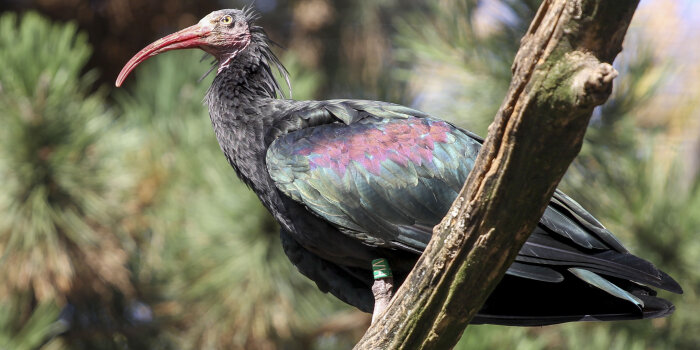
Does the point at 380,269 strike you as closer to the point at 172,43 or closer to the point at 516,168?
the point at 516,168

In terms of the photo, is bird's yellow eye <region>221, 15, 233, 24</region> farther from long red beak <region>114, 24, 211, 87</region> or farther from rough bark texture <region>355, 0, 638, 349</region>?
rough bark texture <region>355, 0, 638, 349</region>

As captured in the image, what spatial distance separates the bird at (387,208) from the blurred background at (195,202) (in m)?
3.00

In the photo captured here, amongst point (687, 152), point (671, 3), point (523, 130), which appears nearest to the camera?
point (523, 130)

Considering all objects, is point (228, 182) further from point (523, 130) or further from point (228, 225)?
point (523, 130)

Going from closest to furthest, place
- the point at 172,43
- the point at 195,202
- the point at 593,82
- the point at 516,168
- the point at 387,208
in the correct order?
1. the point at 593,82
2. the point at 516,168
3. the point at 387,208
4. the point at 172,43
5. the point at 195,202

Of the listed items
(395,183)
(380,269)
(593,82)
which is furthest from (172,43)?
(593,82)

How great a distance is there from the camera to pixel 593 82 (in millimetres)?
2350

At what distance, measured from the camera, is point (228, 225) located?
7.17 meters

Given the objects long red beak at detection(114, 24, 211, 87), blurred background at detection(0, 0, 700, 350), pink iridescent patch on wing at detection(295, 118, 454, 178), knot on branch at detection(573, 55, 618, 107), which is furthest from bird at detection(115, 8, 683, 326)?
blurred background at detection(0, 0, 700, 350)

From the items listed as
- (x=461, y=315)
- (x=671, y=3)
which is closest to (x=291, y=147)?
(x=461, y=315)

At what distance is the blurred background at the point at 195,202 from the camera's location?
6.92 metres

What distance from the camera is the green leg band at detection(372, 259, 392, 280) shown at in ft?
12.1

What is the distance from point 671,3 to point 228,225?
5892mm

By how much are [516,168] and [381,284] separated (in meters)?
1.22
